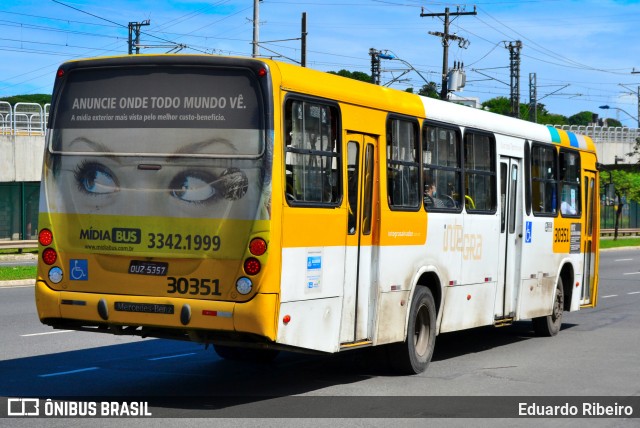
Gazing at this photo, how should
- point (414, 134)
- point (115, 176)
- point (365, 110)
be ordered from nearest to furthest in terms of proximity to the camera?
point (115, 176) → point (365, 110) → point (414, 134)

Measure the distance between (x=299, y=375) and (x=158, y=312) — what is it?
112 inches

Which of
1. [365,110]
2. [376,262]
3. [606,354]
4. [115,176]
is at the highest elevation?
[365,110]

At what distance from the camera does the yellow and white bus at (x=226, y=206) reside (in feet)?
31.6

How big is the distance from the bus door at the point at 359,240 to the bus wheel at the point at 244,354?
72.1 inches

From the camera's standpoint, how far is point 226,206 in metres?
9.69

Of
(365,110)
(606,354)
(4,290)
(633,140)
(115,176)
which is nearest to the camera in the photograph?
(115,176)

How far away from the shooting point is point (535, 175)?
16.6 metres

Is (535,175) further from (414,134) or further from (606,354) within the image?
(414,134)

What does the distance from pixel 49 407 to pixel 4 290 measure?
15302 mm

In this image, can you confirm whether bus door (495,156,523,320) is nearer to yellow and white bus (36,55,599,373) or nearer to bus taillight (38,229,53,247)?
yellow and white bus (36,55,599,373)

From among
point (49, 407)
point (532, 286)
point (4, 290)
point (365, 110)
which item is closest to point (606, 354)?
point (532, 286)

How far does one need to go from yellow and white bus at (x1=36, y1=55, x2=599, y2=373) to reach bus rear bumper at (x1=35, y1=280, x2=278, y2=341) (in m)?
0.01

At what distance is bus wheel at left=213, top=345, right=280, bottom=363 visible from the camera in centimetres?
1281

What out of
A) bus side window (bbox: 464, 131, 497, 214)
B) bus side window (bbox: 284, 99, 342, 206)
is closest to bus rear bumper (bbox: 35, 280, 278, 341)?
bus side window (bbox: 284, 99, 342, 206)
